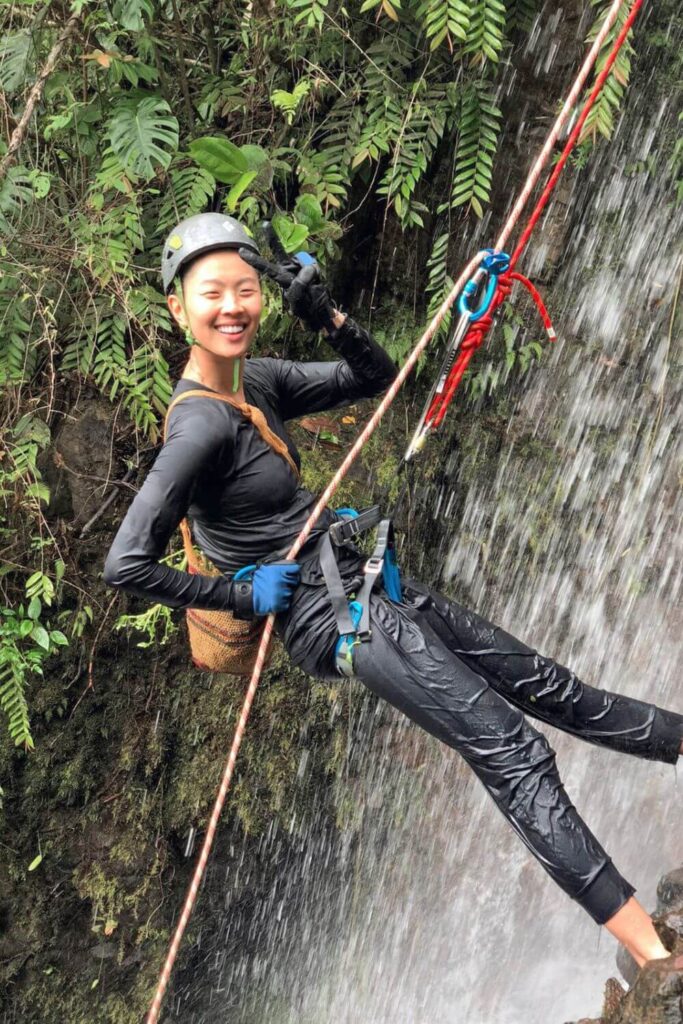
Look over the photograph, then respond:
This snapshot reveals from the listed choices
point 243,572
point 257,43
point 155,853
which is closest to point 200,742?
point 155,853

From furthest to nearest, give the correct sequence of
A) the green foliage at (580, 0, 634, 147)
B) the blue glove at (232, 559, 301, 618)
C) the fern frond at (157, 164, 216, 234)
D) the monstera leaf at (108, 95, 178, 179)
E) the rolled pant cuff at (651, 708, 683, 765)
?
the fern frond at (157, 164, 216, 234), the green foliage at (580, 0, 634, 147), the monstera leaf at (108, 95, 178, 179), the rolled pant cuff at (651, 708, 683, 765), the blue glove at (232, 559, 301, 618)

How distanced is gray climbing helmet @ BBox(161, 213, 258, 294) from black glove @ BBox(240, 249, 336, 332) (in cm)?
6

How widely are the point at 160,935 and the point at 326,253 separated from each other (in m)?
3.61

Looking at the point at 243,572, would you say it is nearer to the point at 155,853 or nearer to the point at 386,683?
the point at 386,683

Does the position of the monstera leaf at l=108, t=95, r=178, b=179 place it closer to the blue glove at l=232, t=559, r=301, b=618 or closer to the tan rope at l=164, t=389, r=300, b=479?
the tan rope at l=164, t=389, r=300, b=479

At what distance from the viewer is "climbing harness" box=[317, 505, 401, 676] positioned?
2768 mm

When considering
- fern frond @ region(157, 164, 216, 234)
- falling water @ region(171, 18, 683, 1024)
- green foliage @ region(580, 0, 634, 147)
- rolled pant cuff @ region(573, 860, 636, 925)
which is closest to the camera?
rolled pant cuff @ region(573, 860, 636, 925)

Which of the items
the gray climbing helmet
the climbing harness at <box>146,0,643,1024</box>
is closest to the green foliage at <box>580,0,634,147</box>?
the climbing harness at <box>146,0,643,1024</box>

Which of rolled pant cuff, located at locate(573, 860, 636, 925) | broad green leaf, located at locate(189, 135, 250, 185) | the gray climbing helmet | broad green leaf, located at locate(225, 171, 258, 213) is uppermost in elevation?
broad green leaf, located at locate(189, 135, 250, 185)

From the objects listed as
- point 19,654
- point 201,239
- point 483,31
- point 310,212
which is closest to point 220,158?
point 310,212

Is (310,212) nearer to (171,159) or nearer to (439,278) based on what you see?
(171,159)

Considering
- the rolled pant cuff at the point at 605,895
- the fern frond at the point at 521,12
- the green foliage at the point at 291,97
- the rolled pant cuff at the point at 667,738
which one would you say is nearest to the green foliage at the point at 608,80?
the fern frond at the point at 521,12

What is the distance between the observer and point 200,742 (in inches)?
191

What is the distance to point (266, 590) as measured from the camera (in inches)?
108
